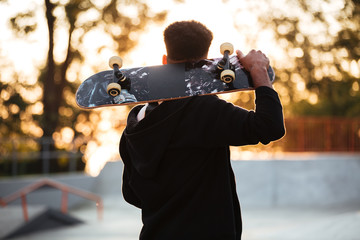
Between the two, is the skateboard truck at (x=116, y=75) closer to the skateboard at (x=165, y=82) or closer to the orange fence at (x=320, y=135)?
the skateboard at (x=165, y=82)

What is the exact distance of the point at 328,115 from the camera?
29.6 metres

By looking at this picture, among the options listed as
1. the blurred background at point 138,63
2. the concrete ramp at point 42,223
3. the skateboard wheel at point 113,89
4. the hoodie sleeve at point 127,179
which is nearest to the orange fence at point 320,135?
the blurred background at point 138,63

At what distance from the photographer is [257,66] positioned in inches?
63.7

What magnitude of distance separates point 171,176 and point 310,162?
11.9 metres

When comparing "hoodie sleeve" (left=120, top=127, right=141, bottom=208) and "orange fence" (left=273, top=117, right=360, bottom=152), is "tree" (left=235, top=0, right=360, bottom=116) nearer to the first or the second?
"orange fence" (left=273, top=117, right=360, bottom=152)

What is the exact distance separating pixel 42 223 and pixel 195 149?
743 centimetres

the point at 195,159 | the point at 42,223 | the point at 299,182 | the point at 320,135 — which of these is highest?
the point at 195,159

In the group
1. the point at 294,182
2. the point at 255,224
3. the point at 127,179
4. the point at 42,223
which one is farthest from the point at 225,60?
the point at 294,182

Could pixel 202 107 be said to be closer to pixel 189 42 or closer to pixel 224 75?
pixel 224 75

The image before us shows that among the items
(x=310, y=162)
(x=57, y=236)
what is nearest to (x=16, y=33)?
(x=57, y=236)

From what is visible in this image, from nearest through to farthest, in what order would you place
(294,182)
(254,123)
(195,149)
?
(254,123) → (195,149) → (294,182)

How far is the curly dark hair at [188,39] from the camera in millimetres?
1629

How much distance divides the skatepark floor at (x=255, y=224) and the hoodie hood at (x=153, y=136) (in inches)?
149

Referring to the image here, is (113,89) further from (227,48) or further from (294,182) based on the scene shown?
(294,182)
